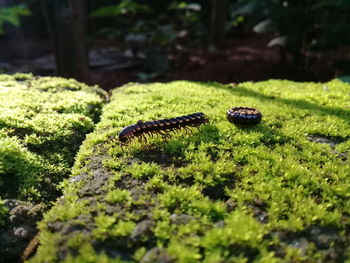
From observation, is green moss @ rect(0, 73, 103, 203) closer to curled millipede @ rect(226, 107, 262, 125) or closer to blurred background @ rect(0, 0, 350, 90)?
curled millipede @ rect(226, 107, 262, 125)

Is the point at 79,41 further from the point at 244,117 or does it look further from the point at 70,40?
the point at 244,117

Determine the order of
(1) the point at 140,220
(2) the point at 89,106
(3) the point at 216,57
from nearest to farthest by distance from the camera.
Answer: (1) the point at 140,220
(2) the point at 89,106
(3) the point at 216,57

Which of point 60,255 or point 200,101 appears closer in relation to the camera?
point 60,255

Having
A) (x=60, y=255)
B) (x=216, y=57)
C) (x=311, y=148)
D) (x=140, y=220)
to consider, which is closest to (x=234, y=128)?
(x=311, y=148)

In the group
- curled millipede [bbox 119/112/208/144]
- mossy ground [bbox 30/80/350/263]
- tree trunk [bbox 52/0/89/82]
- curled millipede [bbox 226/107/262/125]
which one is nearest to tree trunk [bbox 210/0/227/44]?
tree trunk [bbox 52/0/89/82]

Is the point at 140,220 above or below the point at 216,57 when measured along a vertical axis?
above

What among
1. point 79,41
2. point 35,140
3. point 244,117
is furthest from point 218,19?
point 35,140

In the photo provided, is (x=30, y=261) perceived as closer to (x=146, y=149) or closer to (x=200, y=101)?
(x=146, y=149)
